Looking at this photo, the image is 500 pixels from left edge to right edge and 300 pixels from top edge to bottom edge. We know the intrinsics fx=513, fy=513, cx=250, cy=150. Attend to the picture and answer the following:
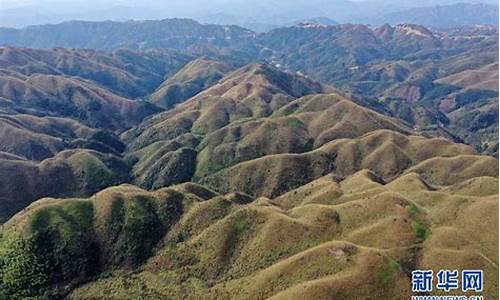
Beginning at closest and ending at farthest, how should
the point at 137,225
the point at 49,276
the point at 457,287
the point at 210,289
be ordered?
the point at 457,287 < the point at 210,289 < the point at 49,276 < the point at 137,225

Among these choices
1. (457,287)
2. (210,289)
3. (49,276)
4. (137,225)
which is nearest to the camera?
(457,287)

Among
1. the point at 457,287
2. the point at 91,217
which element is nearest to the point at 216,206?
the point at 91,217

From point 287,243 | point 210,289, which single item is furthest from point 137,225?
point 287,243

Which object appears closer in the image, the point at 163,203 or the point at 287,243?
the point at 287,243

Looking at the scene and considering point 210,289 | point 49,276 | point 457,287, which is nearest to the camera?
point 457,287

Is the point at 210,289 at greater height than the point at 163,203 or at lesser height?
lesser

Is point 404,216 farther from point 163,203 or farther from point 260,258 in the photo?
point 163,203

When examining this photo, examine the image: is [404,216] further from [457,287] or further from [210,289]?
[210,289]

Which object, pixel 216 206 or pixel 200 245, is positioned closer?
pixel 200 245

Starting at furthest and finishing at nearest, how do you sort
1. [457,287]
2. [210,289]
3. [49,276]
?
1. [49,276]
2. [210,289]
3. [457,287]
